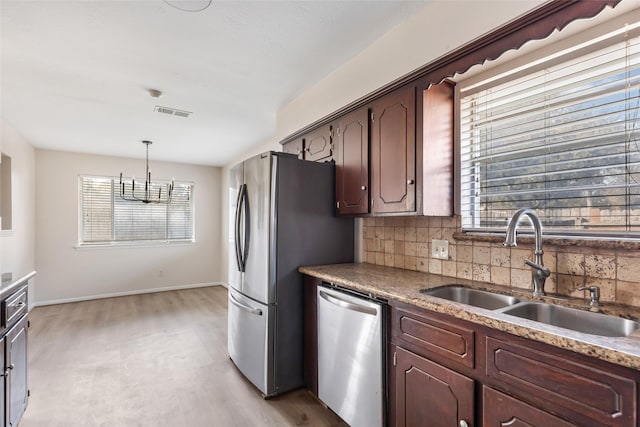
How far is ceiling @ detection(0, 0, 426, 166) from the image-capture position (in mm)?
1835

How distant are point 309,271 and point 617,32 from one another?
207 cm

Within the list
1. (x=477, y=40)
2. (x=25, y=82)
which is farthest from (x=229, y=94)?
(x=477, y=40)

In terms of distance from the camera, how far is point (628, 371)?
0.90 m

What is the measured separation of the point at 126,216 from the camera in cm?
570

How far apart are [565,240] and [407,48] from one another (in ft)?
4.54

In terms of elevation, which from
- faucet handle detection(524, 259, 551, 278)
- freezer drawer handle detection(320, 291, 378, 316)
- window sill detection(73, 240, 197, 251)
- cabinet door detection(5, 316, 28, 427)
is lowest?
cabinet door detection(5, 316, 28, 427)

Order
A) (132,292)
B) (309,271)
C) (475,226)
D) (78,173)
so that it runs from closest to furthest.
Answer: (475,226) < (309,271) < (78,173) < (132,292)

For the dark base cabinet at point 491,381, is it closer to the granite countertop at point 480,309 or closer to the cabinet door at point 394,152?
the granite countertop at point 480,309

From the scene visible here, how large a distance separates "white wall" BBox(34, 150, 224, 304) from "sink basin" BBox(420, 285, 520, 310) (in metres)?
5.43

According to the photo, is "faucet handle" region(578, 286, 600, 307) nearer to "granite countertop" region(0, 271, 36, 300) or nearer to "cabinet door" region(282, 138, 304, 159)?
"cabinet door" region(282, 138, 304, 159)

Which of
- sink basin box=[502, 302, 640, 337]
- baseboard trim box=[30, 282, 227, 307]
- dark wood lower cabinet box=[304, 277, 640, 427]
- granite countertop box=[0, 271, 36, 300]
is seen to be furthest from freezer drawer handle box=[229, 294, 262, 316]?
baseboard trim box=[30, 282, 227, 307]

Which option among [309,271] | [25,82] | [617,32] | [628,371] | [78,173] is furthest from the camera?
[78,173]

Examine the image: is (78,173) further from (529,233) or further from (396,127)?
(529,233)

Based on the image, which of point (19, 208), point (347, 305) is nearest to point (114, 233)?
point (19, 208)
